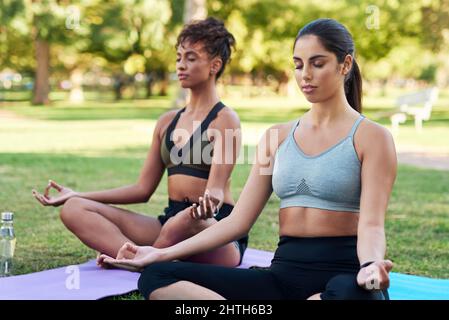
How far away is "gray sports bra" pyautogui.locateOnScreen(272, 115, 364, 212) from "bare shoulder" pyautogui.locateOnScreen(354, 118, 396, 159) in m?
→ 0.03

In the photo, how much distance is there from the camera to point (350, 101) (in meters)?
3.98

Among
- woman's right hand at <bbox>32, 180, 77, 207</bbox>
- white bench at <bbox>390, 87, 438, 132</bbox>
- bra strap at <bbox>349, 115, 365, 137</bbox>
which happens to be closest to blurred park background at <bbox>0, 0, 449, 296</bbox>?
white bench at <bbox>390, 87, 438, 132</bbox>

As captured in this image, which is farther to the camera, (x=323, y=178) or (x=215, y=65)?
(x=215, y=65)

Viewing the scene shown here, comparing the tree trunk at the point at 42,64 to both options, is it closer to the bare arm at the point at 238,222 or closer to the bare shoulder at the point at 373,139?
the bare arm at the point at 238,222

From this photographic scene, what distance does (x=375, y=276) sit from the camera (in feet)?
10.0

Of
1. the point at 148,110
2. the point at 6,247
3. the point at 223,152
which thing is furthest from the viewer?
the point at 148,110

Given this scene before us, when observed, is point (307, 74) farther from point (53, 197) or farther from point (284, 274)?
point (53, 197)

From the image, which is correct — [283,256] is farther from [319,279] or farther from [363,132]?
[363,132]

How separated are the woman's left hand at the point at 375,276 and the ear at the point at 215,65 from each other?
9.12ft

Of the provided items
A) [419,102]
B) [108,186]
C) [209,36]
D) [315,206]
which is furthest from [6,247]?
[419,102]

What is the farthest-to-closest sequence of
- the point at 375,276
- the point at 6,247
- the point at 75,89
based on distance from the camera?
the point at 75,89 < the point at 6,247 < the point at 375,276

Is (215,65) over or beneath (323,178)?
over

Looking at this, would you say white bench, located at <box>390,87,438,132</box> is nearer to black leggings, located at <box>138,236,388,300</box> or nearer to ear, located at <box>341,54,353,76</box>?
ear, located at <box>341,54,353,76</box>

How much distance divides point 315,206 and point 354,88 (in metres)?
0.67
